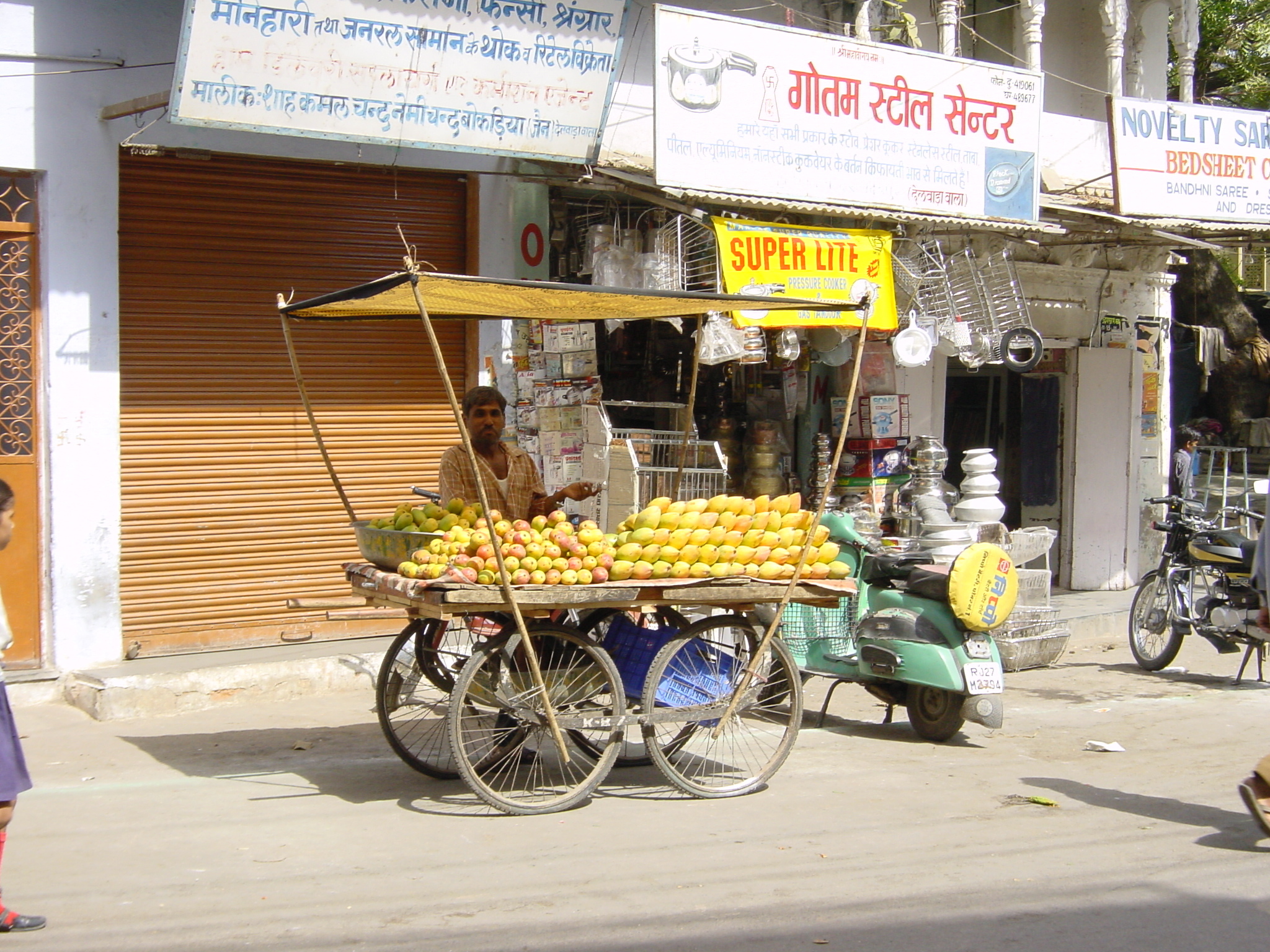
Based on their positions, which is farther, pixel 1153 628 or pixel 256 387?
pixel 1153 628

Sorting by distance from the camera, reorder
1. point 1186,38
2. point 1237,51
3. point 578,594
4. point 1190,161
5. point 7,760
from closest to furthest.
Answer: point 7,760
point 578,594
point 1190,161
point 1186,38
point 1237,51

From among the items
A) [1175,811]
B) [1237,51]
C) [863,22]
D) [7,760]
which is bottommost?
[1175,811]

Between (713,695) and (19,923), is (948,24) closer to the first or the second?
(713,695)

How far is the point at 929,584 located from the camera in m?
6.21

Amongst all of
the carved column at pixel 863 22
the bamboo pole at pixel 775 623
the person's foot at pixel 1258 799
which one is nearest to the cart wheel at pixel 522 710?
the bamboo pole at pixel 775 623

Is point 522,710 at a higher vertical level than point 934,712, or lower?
higher

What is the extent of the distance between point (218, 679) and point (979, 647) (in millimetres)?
4203

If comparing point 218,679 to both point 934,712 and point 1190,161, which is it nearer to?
point 934,712

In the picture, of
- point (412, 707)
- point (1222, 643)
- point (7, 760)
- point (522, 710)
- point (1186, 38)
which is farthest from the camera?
point (1186, 38)

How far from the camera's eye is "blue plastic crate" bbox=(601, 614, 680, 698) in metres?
5.21

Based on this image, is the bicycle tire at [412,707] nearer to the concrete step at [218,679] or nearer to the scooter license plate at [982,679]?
the concrete step at [218,679]

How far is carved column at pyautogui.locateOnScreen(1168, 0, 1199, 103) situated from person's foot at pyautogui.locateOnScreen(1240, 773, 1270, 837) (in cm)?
832

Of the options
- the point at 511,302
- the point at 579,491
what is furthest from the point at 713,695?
the point at 511,302

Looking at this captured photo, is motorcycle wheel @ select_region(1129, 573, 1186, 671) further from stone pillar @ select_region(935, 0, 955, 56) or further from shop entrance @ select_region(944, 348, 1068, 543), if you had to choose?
stone pillar @ select_region(935, 0, 955, 56)
